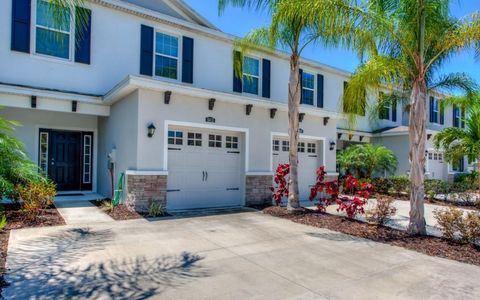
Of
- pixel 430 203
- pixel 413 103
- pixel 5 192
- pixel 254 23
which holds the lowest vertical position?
pixel 430 203

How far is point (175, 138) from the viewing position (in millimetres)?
9898

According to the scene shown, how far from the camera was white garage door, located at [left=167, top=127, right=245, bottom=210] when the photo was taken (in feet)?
32.4

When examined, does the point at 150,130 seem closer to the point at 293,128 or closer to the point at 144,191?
the point at 144,191

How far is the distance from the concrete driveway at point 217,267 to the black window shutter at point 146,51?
640cm

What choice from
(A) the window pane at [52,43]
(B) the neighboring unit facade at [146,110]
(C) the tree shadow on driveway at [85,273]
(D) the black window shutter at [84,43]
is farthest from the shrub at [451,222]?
(A) the window pane at [52,43]

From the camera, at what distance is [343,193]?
15.2 metres

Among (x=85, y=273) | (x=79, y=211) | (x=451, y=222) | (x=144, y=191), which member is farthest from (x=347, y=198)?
(x=79, y=211)

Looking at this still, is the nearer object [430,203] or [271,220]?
[271,220]

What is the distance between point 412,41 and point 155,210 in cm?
771

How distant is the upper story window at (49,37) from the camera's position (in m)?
10.2

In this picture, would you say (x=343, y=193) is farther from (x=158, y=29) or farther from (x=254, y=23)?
(x=158, y=29)

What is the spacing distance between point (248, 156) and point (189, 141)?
214 cm

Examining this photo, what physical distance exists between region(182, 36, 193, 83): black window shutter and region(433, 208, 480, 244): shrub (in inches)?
370

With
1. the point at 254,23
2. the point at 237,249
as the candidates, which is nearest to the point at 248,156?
the point at 254,23
